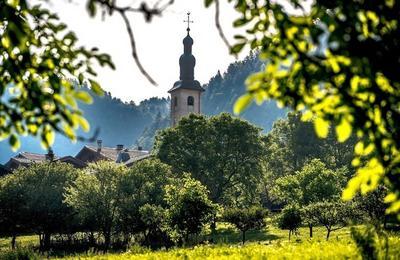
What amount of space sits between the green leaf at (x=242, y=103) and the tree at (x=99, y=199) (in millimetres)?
36506

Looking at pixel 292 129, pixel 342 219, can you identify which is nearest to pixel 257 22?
pixel 342 219

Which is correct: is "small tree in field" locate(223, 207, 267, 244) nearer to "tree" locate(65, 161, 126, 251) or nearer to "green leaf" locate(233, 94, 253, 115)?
"tree" locate(65, 161, 126, 251)

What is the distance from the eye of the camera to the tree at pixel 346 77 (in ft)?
14.1

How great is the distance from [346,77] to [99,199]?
123 ft

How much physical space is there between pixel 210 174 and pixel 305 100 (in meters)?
48.5

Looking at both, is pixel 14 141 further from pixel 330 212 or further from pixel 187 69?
pixel 187 69

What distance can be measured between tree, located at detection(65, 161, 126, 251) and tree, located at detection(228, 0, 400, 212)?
3617 cm

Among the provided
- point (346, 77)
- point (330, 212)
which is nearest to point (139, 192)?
point (330, 212)

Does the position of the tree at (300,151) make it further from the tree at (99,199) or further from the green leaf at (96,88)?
the green leaf at (96,88)

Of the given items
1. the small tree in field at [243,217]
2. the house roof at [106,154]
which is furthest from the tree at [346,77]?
the house roof at [106,154]

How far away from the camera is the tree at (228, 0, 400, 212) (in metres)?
4.30

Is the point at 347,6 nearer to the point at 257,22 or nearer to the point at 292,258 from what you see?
the point at 257,22

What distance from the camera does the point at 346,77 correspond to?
14.8 feet

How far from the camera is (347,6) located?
4426mm
